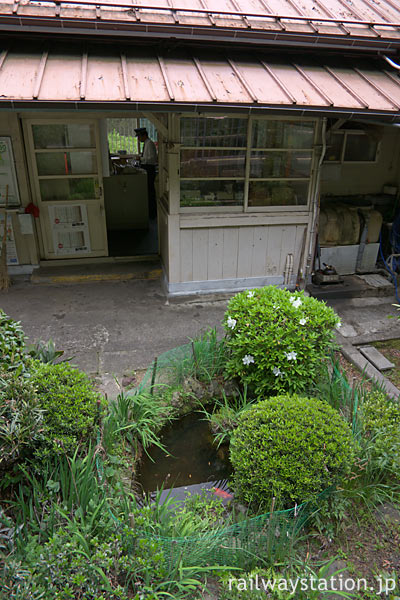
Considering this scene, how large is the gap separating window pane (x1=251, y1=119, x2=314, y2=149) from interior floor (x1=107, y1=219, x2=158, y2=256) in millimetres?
3055

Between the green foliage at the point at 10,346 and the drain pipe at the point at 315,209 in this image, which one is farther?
the drain pipe at the point at 315,209

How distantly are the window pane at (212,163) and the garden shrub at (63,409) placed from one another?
3754 mm

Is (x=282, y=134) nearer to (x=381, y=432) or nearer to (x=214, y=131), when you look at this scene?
(x=214, y=131)

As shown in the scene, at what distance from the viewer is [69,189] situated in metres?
7.45

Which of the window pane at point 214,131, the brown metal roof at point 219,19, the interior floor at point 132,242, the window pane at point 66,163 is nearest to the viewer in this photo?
the brown metal roof at point 219,19

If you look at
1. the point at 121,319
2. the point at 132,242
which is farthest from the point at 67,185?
the point at 121,319

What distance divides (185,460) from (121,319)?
271cm

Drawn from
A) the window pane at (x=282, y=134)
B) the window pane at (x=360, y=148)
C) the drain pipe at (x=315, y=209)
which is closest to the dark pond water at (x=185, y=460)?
the drain pipe at (x=315, y=209)

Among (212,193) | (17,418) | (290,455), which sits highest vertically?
(212,193)

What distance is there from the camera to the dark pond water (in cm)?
381

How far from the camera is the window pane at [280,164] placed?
6503 mm

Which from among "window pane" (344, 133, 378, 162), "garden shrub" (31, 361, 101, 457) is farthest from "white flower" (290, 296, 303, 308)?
"window pane" (344, 133, 378, 162)

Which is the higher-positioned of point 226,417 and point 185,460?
point 226,417

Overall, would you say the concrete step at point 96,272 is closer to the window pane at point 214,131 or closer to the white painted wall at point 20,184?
the white painted wall at point 20,184
